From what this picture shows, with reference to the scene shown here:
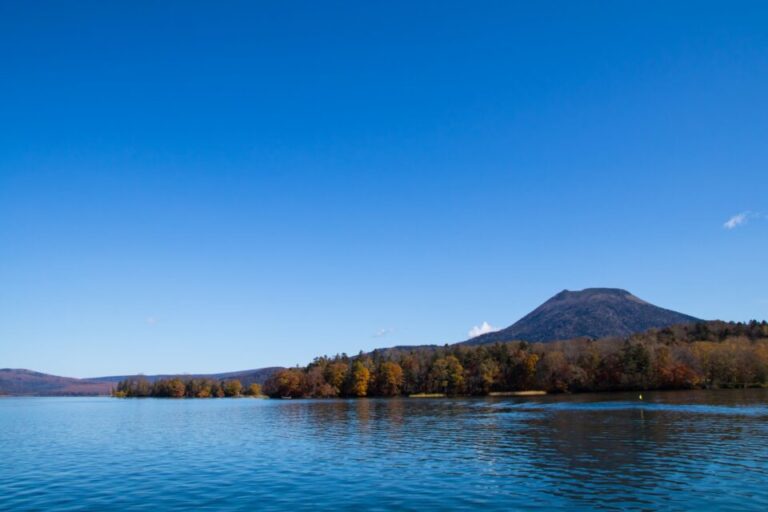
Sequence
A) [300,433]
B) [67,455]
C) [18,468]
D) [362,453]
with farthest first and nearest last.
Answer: [300,433] → [67,455] → [362,453] → [18,468]

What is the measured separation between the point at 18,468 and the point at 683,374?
632 ft

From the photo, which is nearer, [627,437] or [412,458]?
[412,458]

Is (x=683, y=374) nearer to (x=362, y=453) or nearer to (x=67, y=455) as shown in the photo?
(x=362, y=453)

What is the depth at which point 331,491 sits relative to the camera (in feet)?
113

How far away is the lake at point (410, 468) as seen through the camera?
103ft

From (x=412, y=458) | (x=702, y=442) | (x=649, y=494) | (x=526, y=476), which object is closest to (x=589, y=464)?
(x=526, y=476)

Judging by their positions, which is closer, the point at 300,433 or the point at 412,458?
the point at 412,458

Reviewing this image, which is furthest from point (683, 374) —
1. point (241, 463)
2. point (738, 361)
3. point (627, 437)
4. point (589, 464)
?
point (241, 463)

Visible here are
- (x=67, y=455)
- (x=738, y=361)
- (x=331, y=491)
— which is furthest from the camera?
(x=738, y=361)

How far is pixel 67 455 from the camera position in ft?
181

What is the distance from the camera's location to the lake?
31.4m

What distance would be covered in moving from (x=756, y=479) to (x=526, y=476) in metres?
14.5

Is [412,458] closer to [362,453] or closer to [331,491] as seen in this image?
[362,453]

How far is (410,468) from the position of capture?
1656 inches
